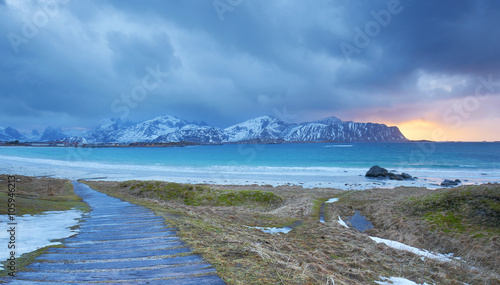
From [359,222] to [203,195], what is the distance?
13.7 meters

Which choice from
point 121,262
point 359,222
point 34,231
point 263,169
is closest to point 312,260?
point 121,262

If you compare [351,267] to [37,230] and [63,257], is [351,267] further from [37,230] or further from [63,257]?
[37,230]

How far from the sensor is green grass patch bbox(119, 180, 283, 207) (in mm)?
23297

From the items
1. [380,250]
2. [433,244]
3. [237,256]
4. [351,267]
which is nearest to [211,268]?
[237,256]

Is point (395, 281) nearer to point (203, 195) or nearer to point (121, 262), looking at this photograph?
point (121, 262)

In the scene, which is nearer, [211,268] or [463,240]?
[211,268]

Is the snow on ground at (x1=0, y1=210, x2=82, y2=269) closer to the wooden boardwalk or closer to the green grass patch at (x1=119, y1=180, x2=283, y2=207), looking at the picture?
the wooden boardwalk

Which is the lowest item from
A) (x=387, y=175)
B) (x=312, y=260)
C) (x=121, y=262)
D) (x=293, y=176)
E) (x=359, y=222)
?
(x=359, y=222)

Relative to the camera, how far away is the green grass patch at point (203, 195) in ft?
76.4

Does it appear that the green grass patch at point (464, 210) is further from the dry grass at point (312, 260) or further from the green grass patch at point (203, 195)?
the green grass patch at point (203, 195)

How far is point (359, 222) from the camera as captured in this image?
59.9 ft

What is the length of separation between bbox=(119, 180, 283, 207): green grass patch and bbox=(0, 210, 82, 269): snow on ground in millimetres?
13466

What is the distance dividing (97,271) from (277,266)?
3.53 m

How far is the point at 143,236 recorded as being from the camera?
24.0ft
